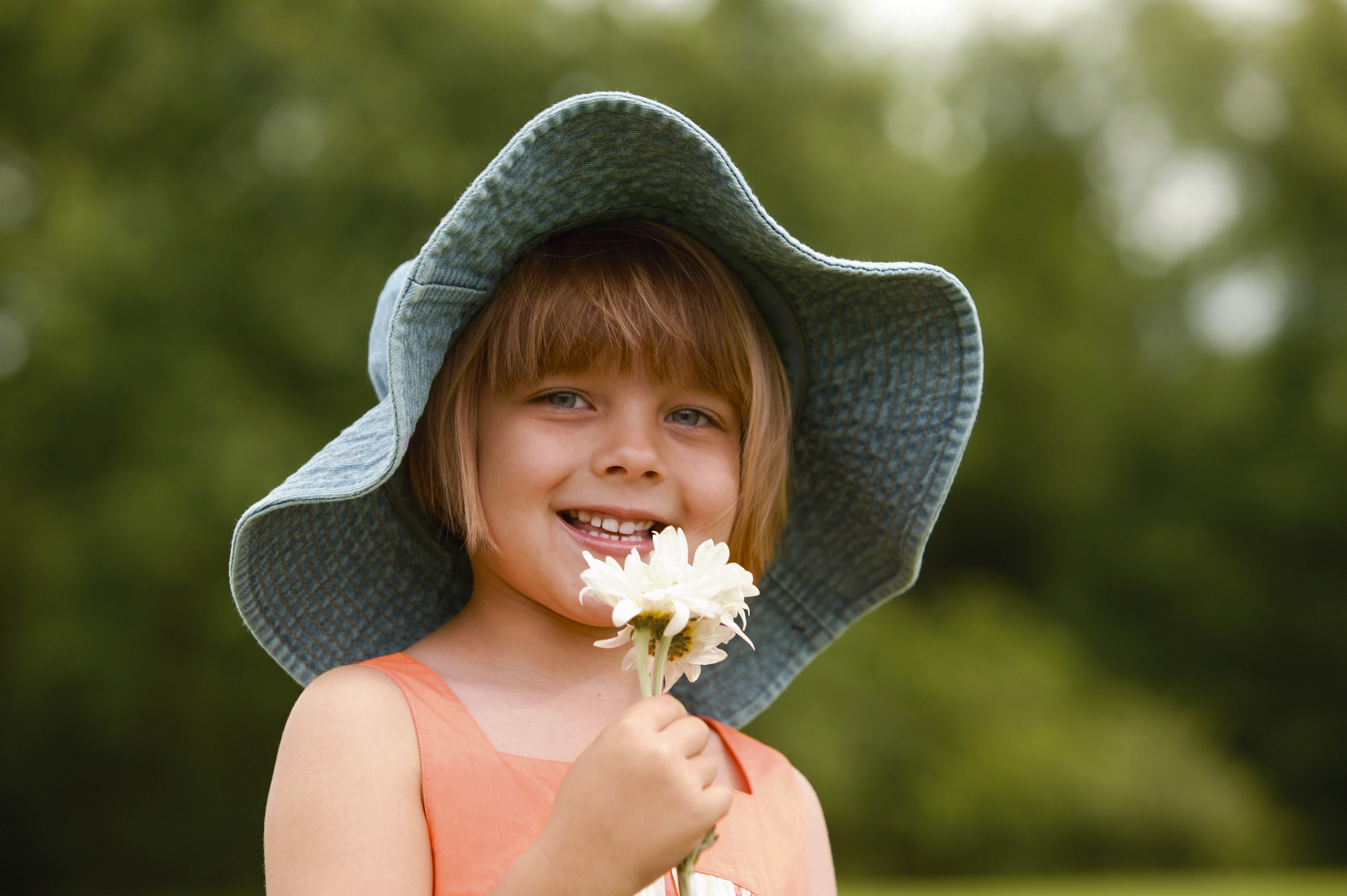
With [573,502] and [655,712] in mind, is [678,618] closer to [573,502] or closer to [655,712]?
[655,712]

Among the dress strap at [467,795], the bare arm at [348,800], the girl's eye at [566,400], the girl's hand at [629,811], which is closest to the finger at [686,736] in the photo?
the girl's hand at [629,811]

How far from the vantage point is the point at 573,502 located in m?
1.37

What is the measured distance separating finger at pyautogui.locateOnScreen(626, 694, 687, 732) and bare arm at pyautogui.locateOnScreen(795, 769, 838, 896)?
507 millimetres

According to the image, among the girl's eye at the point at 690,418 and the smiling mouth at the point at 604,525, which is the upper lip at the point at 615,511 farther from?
the girl's eye at the point at 690,418

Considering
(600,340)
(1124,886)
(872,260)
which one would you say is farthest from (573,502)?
(1124,886)

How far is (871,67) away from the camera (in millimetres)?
10703

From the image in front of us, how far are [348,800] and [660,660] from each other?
0.38 meters

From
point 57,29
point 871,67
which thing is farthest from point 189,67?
point 871,67

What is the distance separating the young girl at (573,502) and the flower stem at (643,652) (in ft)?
0.12

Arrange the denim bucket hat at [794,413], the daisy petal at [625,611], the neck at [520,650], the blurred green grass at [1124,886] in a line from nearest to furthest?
1. the daisy petal at [625,611]
2. the denim bucket hat at [794,413]
3. the neck at [520,650]
4. the blurred green grass at [1124,886]

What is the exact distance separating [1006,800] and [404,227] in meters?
7.40

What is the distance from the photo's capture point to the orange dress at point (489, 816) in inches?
48.1

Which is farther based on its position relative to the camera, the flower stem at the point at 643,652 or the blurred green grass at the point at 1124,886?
the blurred green grass at the point at 1124,886

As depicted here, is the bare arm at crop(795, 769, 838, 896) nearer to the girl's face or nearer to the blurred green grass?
the girl's face
